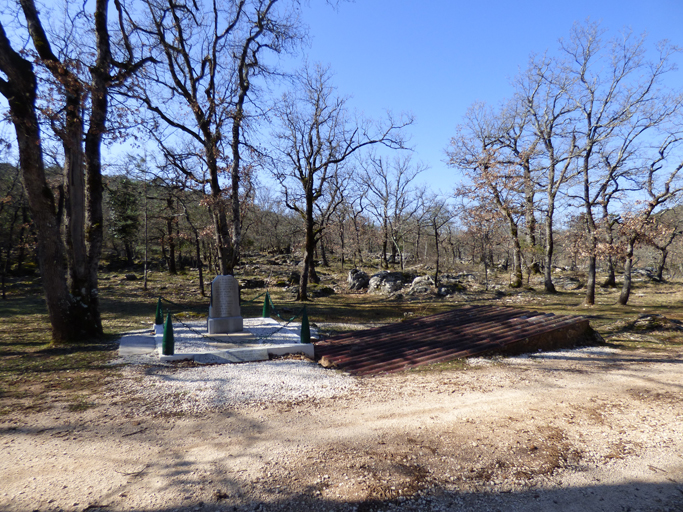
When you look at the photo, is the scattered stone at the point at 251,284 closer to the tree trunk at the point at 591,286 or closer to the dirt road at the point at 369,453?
the tree trunk at the point at 591,286

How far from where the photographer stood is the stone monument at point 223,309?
859cm

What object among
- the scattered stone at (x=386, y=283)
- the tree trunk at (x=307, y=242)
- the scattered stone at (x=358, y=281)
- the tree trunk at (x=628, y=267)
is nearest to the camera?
the tree trunk at (x=628, y=267)

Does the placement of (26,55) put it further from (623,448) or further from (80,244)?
(623,448)

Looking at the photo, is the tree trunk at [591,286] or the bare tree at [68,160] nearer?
the bare tree at [68,160]

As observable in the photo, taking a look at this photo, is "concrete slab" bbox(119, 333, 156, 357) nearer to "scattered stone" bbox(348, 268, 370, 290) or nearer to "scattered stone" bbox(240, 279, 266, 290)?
"scattered stone" bbox(240, 279, 266, 290)

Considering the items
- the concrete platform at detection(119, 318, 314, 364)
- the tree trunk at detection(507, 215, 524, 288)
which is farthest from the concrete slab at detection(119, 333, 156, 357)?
the tree trunk at detection(507, 215, 524, 288)

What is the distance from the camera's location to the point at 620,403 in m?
4.66

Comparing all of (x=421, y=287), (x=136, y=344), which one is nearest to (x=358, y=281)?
(x=421, y=287)

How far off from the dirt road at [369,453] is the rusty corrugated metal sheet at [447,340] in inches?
66.3

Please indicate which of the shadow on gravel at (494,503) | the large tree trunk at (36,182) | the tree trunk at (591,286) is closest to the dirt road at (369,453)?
the shadow on gravel at (494,503)

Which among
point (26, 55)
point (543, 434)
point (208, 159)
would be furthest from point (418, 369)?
point (208, 159)

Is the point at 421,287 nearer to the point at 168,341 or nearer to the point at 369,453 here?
the point at 168,341

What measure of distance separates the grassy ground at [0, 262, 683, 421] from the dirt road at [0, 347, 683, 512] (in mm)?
1136

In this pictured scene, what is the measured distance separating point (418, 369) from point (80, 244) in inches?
306
